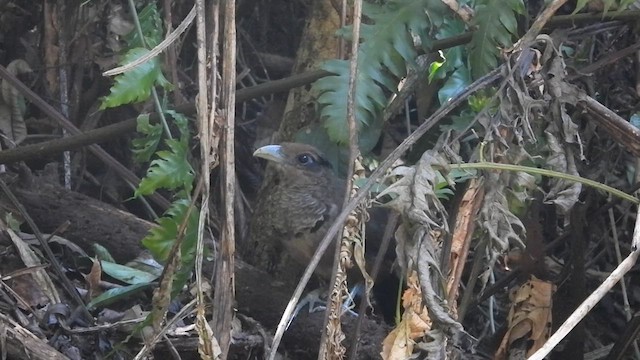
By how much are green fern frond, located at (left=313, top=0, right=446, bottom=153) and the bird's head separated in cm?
88

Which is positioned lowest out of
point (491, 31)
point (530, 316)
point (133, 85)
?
point (530, 316)

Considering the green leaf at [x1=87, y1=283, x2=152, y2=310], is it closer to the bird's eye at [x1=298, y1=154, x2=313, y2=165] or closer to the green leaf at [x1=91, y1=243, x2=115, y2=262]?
the green leaf at [x1=91, y1=243, x2=115, y2=262]

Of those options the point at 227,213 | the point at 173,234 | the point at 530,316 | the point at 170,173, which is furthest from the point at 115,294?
the point at 530,316

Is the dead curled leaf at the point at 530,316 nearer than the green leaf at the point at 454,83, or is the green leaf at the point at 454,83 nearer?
the dead curled leaf at the point at 530,316

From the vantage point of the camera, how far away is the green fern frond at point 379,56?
2.90 metres

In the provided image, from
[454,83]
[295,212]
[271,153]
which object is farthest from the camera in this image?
[295,212]

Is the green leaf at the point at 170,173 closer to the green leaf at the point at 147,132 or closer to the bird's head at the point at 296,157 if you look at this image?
the green leaf at the point at 147,132

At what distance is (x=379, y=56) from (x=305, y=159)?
1035 millimetres

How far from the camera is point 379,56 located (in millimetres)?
2914

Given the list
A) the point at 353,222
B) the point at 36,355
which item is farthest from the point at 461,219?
the point at 36,355

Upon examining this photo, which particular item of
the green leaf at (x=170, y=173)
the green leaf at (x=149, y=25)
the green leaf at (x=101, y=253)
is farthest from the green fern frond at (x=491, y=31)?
the green leaf at (x=101, y=253)

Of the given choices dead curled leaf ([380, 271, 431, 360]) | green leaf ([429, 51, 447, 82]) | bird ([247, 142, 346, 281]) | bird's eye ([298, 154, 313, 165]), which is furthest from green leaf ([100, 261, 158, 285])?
dead curled leaf ([380, 271, 431, 360])

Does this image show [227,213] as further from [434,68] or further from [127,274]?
[434,68]

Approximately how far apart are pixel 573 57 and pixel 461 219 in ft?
4.17
